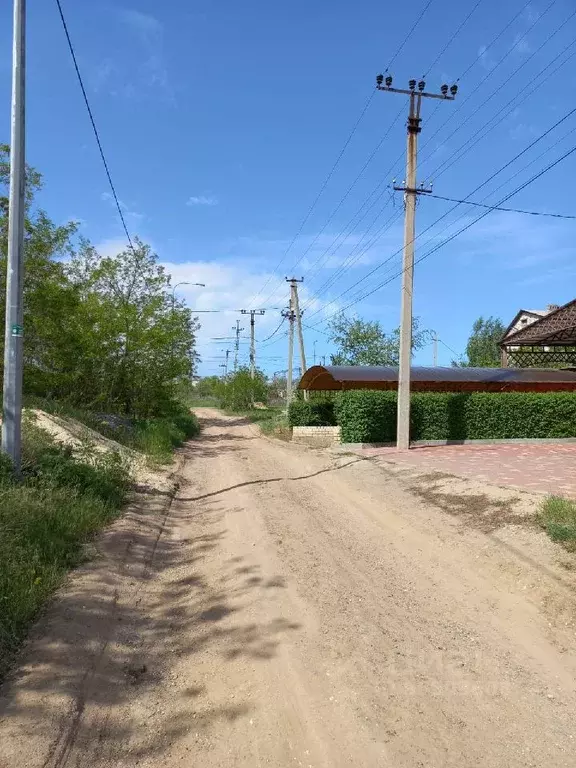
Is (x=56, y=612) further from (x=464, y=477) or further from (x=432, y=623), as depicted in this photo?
(x=464, y=477)

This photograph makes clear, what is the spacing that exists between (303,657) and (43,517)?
11.8ft

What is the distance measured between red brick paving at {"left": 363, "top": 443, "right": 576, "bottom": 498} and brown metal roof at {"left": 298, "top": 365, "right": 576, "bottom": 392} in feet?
21.3

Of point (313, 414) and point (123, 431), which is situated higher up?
point (313, 414)

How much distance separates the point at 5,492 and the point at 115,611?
228cm

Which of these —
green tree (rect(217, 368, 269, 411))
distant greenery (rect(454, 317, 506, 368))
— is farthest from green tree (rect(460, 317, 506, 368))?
green tree (rect(217, 368, 269, 411))

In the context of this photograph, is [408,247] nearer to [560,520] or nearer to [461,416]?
[461,416]

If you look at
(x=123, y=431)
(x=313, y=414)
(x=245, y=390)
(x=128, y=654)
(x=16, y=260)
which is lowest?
(x=128, y=654)

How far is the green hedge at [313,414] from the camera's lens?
2372cm

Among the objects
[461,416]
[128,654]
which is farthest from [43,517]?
[461,416]

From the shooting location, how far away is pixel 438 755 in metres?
3.02

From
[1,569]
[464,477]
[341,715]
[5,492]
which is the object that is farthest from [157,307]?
[341,715]

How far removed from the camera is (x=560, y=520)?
22.8 feet

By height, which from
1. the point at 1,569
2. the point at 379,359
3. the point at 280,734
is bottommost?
the point at 280,734

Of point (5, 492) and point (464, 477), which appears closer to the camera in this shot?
point (5, 492)
